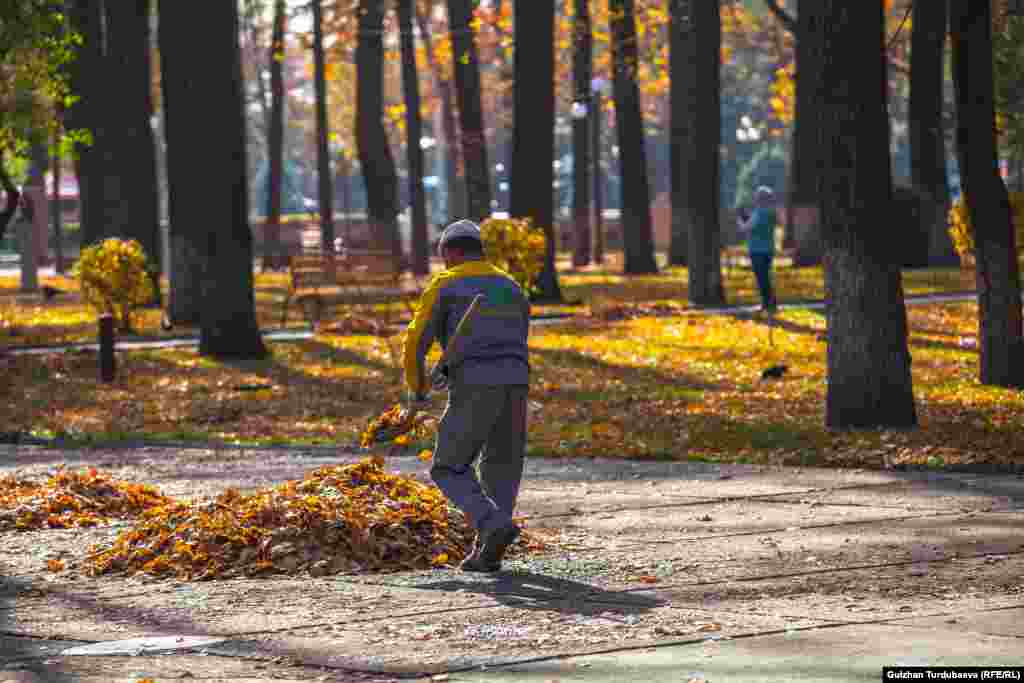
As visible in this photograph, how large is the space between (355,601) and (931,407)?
26.4 ft

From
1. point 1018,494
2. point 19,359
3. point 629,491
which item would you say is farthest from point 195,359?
point 1018,494

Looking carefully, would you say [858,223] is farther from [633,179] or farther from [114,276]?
[633,179]

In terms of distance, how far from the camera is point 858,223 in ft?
48.0

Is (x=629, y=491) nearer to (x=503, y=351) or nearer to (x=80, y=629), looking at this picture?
(x=503, y=351)

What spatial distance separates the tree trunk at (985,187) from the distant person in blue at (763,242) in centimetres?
1047

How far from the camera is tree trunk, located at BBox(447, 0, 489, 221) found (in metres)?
33.6

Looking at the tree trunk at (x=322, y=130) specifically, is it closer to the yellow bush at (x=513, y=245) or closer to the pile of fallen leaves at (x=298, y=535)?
the yellow bush at (x=513, y=245)

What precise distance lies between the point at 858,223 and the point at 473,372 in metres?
5.74

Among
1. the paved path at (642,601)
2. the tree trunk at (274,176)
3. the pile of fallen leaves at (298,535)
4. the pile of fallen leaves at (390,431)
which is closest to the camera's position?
the paved path at (642,601)

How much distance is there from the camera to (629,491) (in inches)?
489

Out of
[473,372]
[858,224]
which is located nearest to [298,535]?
[473,372]

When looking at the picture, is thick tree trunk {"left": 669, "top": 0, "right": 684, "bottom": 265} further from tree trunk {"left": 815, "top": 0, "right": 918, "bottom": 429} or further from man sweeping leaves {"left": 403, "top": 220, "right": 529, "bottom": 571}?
man sweeping leaves {"left": 403, "top": 220, "right": 529, "bottom": 571}

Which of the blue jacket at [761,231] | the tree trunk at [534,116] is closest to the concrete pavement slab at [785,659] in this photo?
the blue jacket at [761,231]

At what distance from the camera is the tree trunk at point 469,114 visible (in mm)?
33594
